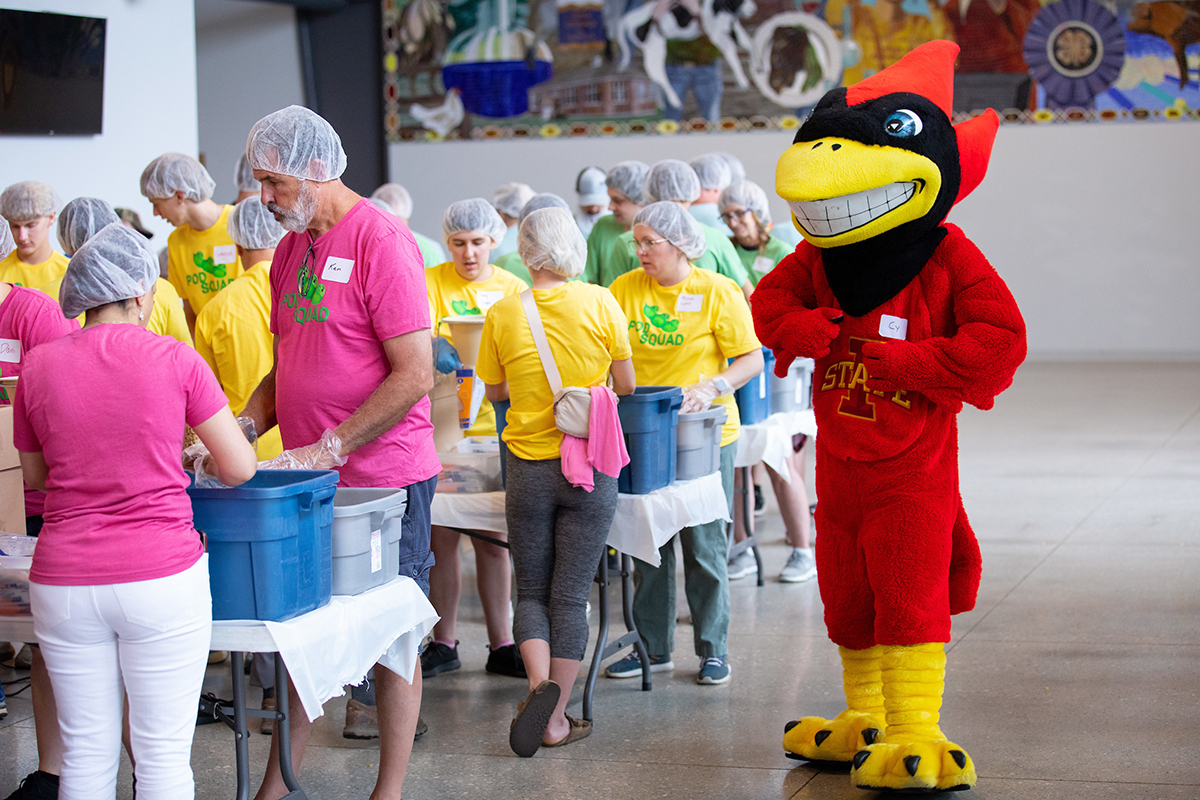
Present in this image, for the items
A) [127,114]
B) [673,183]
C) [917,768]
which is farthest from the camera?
[127,114]

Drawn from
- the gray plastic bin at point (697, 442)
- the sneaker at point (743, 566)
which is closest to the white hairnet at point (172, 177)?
the gray plastic bin at point (697, 442)

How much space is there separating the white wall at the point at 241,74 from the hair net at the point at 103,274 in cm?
1176

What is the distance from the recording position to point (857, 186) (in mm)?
3213

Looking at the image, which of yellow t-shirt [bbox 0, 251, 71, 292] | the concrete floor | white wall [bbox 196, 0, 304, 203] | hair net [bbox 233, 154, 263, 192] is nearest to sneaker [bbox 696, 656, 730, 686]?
the concrete floor

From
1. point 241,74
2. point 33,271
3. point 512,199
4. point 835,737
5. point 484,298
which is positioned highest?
point 241,74

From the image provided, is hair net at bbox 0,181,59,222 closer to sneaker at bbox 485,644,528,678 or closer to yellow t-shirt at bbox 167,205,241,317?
yellow t-shirt at bbox 167,205,241,317

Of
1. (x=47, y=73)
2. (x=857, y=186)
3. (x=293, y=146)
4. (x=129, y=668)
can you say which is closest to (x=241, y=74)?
(x=47, y=73)

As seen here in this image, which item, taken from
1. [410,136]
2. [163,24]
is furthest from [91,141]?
[410,136]

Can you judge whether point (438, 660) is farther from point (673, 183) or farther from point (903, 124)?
point (903, 124)

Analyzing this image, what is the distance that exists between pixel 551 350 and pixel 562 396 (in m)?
0.16

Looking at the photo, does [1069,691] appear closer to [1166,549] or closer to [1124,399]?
[1166,549]

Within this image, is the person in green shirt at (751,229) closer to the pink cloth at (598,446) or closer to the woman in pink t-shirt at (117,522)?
the pink cloth at (598,446)

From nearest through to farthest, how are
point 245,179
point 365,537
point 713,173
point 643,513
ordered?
point 365,537, point 643,513, point 245,179, point 713,173

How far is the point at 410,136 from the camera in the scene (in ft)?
47.4
